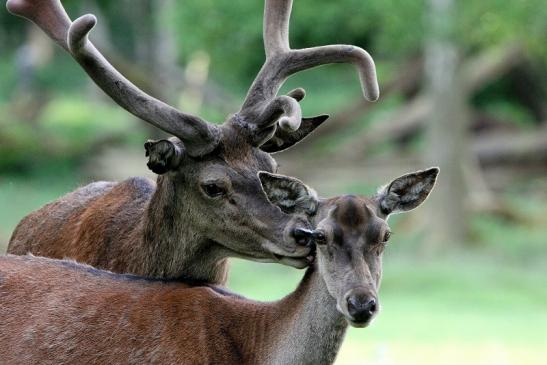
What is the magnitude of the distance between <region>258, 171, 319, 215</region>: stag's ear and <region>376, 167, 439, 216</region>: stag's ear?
1.34 feet

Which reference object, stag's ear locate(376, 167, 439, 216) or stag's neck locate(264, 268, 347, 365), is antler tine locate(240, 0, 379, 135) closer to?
stag's ear locate(376, 167, 439, 216)

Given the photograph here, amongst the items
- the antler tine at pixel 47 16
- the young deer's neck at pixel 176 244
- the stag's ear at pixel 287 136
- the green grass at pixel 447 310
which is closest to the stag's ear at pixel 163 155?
the young deer's neck at pixel 176 244

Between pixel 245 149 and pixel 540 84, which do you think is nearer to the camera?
pixel 245 149

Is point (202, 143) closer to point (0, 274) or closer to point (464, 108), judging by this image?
point (0, 274)

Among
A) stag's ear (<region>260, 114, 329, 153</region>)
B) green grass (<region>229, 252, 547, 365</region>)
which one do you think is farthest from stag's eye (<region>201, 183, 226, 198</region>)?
green grass (<region>229, 252, 547, 365</region>)

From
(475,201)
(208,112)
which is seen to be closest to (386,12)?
A: (475,201)

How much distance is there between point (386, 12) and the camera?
22.7 meters

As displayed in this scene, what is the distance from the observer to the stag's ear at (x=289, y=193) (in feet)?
27.1

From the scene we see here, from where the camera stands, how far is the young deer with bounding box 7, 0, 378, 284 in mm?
9211

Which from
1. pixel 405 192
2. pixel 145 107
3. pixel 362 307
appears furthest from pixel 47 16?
pixel 362 307

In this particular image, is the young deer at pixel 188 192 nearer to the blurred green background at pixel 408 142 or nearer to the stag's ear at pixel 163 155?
the stag's ear at pixel 163 155

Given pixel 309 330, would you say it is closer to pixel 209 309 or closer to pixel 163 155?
pixel 209 309

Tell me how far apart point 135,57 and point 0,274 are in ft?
117

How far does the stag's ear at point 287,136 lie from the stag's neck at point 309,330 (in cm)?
212
